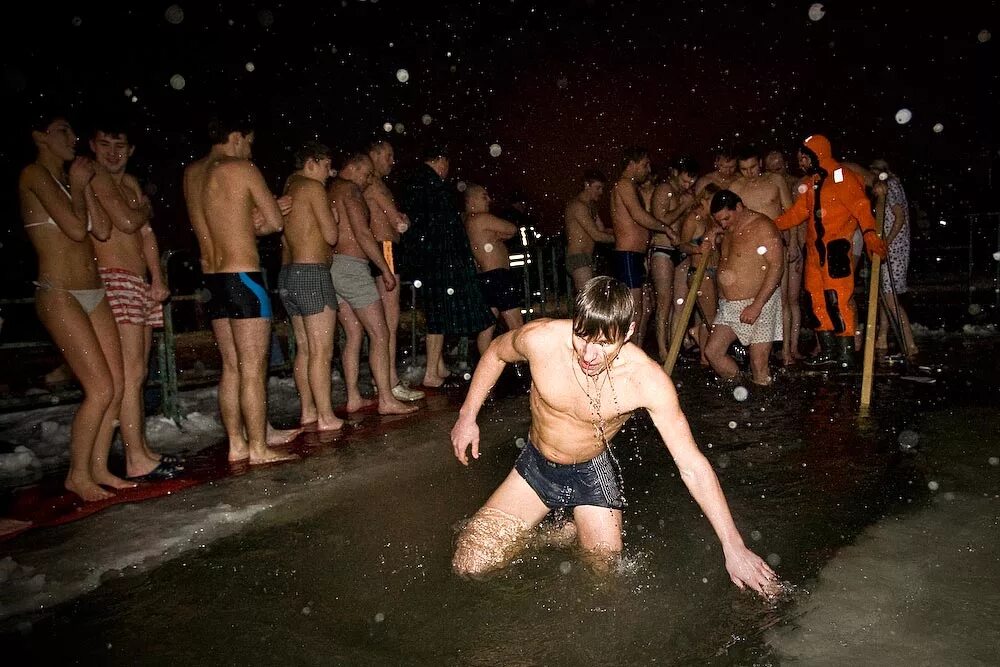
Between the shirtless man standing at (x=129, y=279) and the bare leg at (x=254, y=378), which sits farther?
the bare leg at (x=254, y=378)

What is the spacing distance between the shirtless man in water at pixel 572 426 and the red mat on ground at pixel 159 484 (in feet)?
6.12

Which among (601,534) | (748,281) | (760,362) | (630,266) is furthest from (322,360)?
(630,266)

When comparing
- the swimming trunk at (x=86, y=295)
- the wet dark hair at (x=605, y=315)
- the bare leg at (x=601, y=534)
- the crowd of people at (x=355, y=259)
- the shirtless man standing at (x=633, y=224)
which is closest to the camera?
the wet dark hair at (x=605, y=315)

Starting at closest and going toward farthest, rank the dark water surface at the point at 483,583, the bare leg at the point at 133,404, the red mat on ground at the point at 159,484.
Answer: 1. the dark water surface at the point at 483,583
2. the red mat on ground at the point at 159,484
3. the bare leg at the point at 133,404

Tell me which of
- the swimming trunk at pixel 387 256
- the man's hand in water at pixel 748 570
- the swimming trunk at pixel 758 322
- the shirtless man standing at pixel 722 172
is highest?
the shirtless man standing at pixel 722 172

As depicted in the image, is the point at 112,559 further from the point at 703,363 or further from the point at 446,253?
the point at 703,363

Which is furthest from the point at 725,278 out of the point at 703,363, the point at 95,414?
the point at 95,414

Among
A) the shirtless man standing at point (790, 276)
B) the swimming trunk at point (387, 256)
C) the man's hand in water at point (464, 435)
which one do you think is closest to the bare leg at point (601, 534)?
the man's hand in water at point (464, 435)

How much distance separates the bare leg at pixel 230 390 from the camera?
14.7 ft

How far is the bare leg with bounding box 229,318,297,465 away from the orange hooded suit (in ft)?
15.6

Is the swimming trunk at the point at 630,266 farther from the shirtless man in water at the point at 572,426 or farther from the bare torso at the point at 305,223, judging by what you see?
the shirtless man in water at the point at 572,426

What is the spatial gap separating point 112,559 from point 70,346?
Result: 1.27 m

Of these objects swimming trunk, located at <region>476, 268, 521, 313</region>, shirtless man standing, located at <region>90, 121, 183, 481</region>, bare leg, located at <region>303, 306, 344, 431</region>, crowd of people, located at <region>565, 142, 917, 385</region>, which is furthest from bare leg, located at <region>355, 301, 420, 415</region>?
crowd of people, located at <region>565, 142, 917, 385</region>

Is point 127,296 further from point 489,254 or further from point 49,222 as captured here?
point 489,254
